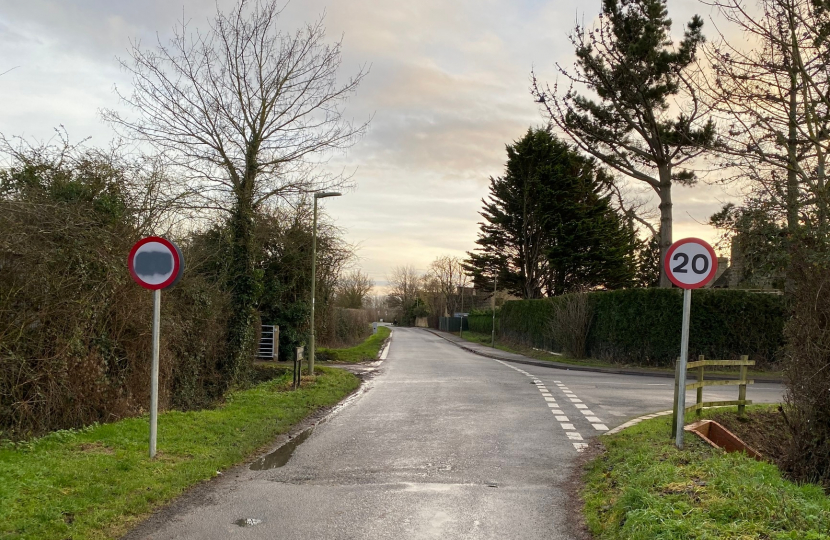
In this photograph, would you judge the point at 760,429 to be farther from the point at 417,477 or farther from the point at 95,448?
the point at 95,448

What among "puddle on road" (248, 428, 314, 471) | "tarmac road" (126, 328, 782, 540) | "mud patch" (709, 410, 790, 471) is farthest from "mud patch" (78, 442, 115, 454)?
"mud patch" (709, 410, 790, 471)

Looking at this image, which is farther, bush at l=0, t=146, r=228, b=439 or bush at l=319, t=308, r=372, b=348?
bush at l=319, t=308, r=372, b=348

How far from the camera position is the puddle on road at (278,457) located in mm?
8047

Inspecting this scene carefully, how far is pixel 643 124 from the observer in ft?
81.5

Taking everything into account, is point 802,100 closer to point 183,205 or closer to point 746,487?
point 746,487

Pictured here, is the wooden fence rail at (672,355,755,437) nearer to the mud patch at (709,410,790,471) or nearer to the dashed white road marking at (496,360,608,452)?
the mud patch at (709,410,790,471)

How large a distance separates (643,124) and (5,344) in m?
22.9

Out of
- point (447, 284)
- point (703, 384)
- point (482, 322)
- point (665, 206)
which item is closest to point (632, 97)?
point (665, 206)

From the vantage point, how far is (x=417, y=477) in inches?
293

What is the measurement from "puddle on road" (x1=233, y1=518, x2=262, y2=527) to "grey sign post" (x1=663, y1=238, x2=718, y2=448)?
5.16 metres

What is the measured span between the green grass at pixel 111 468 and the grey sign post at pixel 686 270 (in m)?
5.68

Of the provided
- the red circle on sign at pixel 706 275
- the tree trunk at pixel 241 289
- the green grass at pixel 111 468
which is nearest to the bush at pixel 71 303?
the green grass at pixel 111 468

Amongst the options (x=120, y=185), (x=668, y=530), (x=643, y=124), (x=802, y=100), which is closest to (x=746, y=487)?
(x=668, y=530)

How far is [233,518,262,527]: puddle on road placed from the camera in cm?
557
